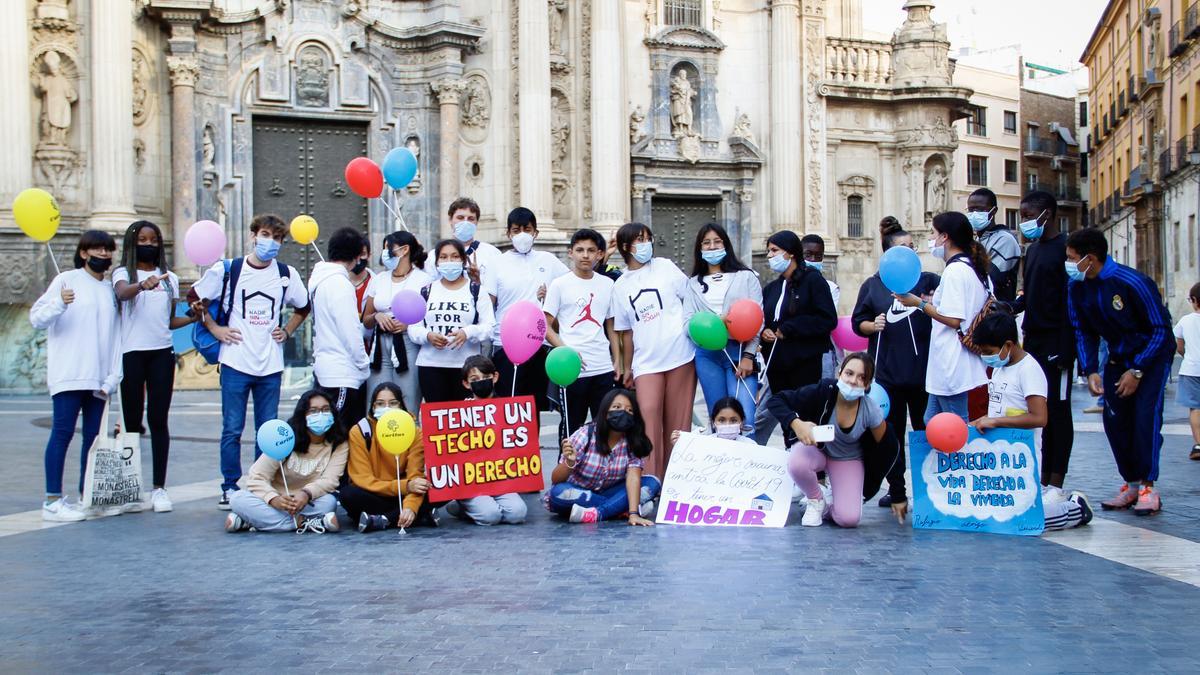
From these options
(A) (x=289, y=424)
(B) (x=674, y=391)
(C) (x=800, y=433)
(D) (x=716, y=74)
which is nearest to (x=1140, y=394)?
(C) (x=800, y=433)

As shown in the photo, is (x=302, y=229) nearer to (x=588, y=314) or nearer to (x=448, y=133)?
(x=588, y=314)

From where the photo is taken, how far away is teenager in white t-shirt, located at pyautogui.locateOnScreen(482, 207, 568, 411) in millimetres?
10945

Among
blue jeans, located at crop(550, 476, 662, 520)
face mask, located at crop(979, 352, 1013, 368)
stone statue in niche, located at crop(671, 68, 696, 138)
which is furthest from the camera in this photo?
stone statue in niche, located at crop(671, 68, 696, 138)

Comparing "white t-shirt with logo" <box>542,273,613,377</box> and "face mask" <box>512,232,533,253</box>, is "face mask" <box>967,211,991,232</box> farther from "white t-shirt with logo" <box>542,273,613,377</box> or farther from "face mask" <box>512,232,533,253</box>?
"face mask" <box>512,232,533,253</box>

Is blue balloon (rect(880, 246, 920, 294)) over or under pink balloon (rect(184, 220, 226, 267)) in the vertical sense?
under

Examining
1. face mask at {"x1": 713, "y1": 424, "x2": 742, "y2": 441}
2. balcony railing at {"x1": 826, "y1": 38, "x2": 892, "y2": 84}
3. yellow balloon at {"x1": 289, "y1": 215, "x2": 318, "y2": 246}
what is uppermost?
balcony railing at {"x1": 826, "y1": 38, "x2": 892, "y2": 84}

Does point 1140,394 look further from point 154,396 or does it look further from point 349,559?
point 154,396

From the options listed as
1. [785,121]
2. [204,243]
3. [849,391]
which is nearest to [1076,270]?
[849,391]

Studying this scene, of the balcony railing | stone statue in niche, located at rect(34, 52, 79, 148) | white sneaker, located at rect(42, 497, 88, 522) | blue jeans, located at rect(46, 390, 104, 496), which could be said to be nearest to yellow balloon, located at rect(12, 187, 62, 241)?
blue jeans, located at rect(46, 390, 104, 496)

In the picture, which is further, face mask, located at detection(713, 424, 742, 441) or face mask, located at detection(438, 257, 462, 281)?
face mask, located at detection(438, 257, 462, 281)

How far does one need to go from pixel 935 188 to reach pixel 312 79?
51.6 ft

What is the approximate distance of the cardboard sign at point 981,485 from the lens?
28.6 ft

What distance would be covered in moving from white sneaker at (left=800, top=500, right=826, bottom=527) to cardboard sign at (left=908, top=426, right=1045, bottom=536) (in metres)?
0.64

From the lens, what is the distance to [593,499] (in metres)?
9.44
